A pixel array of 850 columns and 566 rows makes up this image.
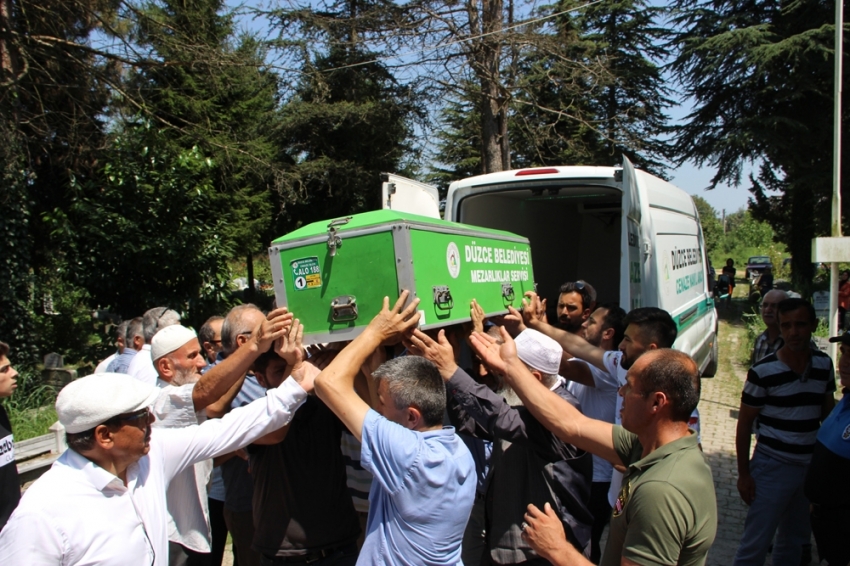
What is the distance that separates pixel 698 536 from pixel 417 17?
12.0 metres

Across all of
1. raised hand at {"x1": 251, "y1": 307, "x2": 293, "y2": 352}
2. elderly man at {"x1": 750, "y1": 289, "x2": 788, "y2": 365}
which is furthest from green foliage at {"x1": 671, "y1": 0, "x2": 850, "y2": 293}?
raised hand at {"x1": 251, "y1": 307, "x2": 293, "y2": 352}

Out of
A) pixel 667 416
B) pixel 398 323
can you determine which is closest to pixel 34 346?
pixel 398 323

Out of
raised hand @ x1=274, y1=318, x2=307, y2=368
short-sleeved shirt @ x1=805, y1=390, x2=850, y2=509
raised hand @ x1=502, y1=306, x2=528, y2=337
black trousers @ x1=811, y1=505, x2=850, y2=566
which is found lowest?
black trousers @ x1=811, y1=505, x2=850, y2=566

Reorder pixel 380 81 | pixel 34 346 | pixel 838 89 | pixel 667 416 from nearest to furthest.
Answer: pixel 667 416 < pixel 838 89 < pixel 34 346 < pixel 380 81

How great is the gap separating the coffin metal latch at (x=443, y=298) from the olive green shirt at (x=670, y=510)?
1.24m

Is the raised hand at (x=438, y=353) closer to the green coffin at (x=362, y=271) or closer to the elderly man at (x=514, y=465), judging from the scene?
the elderly man at (x=514, y=465)

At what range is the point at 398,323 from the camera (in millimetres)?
2660

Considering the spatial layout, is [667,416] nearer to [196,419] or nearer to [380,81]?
[196,419]

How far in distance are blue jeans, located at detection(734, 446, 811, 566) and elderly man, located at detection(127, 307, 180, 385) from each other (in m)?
3.81

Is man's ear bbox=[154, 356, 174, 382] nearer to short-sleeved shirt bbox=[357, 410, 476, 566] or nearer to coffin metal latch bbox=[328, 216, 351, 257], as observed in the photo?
coffin metal latch bbox=[328, 216, 351, 257]

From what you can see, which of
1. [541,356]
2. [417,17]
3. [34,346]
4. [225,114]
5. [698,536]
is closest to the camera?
[698,536]

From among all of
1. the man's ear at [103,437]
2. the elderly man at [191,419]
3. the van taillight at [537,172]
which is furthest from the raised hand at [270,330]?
the van taillight at [537,172]

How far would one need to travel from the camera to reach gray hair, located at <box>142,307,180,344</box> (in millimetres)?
4504

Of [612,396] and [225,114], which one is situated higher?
[225,114]
